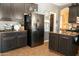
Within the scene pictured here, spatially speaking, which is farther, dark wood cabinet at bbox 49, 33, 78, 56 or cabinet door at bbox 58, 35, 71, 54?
cabinet door at bbox 58, 35, 71, 54

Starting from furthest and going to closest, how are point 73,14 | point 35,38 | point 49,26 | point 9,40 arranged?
1. point 35,38
2. point 9,40
3. point 49,26
4. point 73,14

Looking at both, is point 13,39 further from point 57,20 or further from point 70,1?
point 70,1

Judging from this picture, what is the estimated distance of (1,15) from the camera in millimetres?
1945

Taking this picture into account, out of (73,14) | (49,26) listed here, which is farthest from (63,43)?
(73,14)

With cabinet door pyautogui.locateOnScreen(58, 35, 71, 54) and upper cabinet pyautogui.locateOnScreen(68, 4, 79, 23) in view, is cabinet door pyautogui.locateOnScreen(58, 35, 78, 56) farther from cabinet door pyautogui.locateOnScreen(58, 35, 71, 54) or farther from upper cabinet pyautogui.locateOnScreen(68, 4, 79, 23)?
upper cabinet pyautogui.locateOnScreen(68, 4, 79, 23)

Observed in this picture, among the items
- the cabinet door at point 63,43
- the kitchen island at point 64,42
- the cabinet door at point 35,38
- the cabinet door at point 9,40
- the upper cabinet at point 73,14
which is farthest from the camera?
the cabinet door at point 35,38

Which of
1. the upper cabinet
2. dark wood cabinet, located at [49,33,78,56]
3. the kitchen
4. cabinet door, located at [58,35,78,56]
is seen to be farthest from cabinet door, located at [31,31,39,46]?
the upper cabinet

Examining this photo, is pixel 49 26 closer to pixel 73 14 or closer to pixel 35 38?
pixel 73 14

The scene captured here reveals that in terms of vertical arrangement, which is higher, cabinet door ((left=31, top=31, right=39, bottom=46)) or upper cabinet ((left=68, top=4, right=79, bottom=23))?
upper cabinet ((left=68, top=4, right=79, bottom=23))

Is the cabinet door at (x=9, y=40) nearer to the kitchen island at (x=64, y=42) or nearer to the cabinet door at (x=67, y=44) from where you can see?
the kitchen island at (x=64, y=42)

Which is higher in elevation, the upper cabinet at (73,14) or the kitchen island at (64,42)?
the upper cabinet at (73,14)

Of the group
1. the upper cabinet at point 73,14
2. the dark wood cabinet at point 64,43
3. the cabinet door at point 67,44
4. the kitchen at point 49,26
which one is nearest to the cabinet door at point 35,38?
the kitchen at point 49,26

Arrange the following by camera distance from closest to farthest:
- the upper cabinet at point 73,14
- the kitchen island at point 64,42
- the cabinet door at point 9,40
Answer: the upper cabinet at point 73,14, the kitchen island at point 64,42, the cabinet door at point 9,40

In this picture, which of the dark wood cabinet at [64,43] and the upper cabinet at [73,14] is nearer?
the upper cabinet at [73,14]
